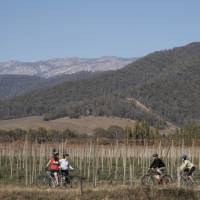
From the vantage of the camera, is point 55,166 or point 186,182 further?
point 186,182

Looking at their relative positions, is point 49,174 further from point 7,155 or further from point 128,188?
point 7,155

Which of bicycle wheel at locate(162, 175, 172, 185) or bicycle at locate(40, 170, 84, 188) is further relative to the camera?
bicycle wheel at locate(162, 175, 172, 185)

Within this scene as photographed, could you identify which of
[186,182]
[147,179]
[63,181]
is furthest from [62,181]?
[186,182]

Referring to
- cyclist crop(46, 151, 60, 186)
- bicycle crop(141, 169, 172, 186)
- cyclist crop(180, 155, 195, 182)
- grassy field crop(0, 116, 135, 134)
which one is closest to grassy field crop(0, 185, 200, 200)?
cyclist crop(46, 151, 60, 186)

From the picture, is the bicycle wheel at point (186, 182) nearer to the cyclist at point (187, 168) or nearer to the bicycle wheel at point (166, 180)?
the cyclist at point (187, 168)

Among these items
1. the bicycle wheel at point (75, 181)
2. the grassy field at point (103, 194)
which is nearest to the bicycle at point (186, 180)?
the grassy field at point (103, 194)

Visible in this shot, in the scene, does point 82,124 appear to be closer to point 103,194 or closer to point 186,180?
point 186,180

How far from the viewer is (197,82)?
506ft

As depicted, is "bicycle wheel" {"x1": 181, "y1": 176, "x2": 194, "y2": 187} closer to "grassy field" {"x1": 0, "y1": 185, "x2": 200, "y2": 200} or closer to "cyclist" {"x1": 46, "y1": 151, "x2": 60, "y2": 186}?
"grassy field" {"x1": 0, "y1": 185, "x2": 200, "y2": 200}

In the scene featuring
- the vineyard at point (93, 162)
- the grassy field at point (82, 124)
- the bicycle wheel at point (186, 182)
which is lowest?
the grassy field at point (82, 124)

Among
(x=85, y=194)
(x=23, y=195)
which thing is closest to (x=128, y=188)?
(x=85, y=194)

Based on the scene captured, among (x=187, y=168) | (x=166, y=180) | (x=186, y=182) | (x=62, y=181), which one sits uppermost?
(x=187, y=168)

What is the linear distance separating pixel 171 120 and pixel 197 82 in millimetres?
13613

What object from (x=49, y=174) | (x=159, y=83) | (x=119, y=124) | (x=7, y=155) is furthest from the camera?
(x=159, y=83)
